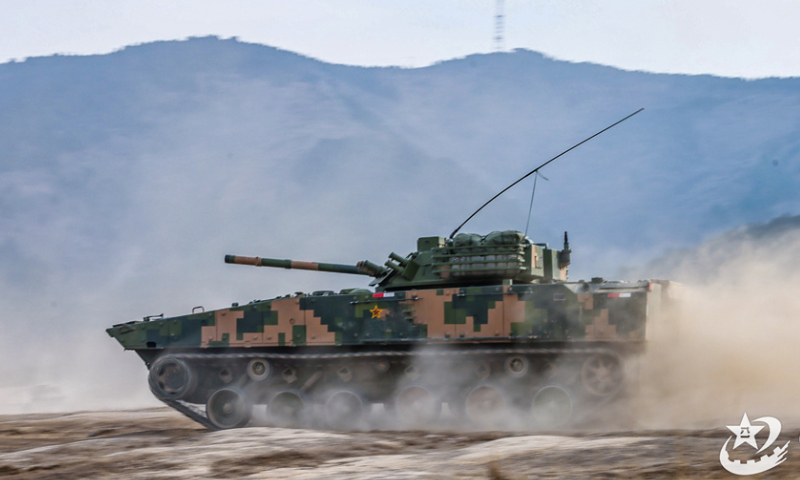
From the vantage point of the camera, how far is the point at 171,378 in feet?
63.7

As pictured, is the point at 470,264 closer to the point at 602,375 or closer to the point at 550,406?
the point at 550,406

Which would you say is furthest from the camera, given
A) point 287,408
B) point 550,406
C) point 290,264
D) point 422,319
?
point 290,264

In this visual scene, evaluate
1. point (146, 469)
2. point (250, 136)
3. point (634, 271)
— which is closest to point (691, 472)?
point (146, 469)

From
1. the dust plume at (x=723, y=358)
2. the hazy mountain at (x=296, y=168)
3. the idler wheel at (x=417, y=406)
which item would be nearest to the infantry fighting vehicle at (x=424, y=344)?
the idler wheel at (x=417, y=406)

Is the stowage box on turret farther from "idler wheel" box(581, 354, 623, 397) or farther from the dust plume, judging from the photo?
the dust plume

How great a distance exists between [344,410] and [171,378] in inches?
161

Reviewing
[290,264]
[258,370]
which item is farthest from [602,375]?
[290,264]

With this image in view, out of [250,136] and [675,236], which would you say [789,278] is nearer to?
[675,236]

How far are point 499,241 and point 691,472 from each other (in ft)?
31.4

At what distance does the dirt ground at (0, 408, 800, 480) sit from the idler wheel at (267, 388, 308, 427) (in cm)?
181

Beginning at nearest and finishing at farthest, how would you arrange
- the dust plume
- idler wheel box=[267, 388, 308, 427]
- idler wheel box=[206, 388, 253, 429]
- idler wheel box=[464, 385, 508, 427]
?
the dust plume < idler wheel box=[464, 385, 508, 427] < idler wheel box=[267, 388, 308, 427] < idler wheel box=[206, 388, 253, 429]

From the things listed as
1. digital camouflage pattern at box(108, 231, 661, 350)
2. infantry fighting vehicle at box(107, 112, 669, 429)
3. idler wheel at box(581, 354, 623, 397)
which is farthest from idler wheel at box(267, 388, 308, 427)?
idler wheel at box(581, 354, 623, 397)

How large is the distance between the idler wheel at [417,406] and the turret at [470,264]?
7.74 ft

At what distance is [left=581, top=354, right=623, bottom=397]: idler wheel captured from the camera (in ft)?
54.9
